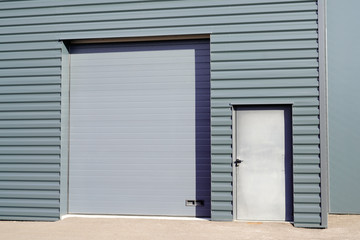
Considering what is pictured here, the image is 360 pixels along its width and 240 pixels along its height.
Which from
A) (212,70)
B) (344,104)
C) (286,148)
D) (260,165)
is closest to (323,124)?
(286,148)

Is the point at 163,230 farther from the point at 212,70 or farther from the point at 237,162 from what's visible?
the point at 212,70

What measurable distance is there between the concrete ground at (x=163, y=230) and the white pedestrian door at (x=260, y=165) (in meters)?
0.30

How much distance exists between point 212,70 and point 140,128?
1.89 meters

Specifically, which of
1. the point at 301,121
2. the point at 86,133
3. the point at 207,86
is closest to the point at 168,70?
the point at 207,86

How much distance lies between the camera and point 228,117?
895 centimetres

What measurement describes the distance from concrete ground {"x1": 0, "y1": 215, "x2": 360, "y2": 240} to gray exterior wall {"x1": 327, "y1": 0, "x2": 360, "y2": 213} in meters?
0.86

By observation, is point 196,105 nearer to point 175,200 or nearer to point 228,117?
point 228,117

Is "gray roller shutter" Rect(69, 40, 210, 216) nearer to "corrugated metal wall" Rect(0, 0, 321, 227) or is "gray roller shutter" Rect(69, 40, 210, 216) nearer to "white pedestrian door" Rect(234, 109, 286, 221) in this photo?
"corrugated metal wall" Rect(0, 0, 321, 227)

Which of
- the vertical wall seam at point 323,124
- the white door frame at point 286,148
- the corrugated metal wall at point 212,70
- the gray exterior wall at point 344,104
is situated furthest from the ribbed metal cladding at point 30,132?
the gray exterior wall at point 344,104

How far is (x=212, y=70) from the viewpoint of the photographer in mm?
9070

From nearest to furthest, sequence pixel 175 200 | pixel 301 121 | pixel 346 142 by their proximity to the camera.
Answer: pixel 301 121 → pixel 175 200 → pixel 346 142

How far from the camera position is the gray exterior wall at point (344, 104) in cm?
1005

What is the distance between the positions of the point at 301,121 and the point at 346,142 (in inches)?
76.6

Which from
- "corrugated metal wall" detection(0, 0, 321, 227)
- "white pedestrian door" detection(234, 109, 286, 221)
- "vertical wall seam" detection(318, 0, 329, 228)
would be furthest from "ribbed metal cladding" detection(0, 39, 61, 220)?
"vertical wall seam" detection(318, 0, 329, 228)
